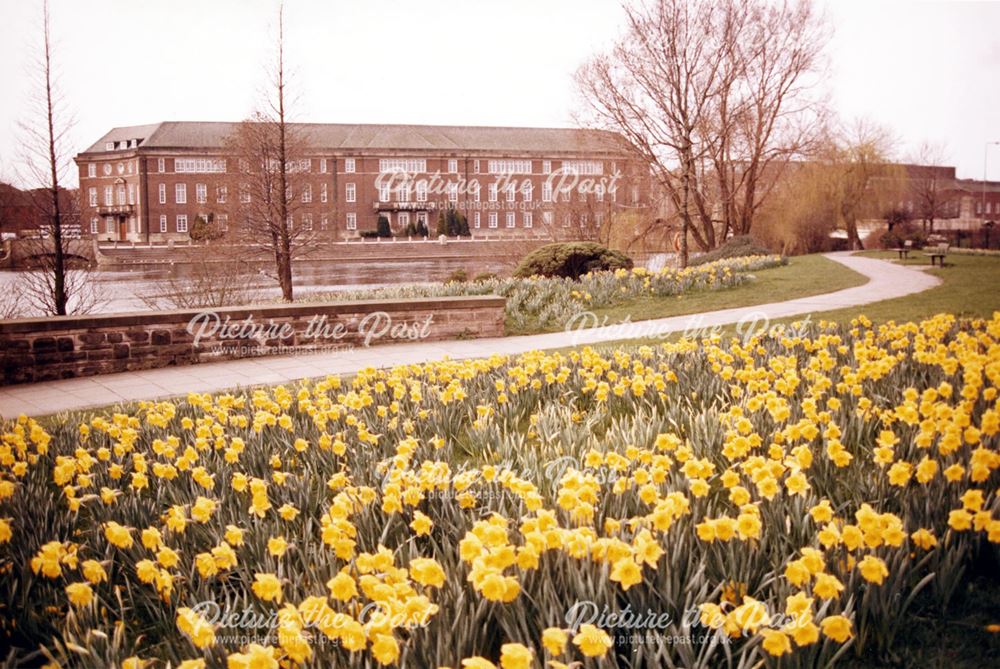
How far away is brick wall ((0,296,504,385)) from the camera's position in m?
7.29

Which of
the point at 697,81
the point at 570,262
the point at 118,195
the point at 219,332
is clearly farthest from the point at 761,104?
the point at 118,195

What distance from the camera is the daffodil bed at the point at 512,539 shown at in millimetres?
1889

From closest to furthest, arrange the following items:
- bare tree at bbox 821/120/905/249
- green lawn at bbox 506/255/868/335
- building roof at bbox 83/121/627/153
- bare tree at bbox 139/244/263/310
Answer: green lawn at bbox 506/255/868/335
bare tree at bbox 139/244/263/310
bare tree at bbox 821/120/905/249
building roof at bbox 83/121/627/153

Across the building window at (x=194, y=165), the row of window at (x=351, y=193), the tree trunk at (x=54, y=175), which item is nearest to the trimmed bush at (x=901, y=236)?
the tree trunk at (x=54, y=175)

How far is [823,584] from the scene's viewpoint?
1.81 m

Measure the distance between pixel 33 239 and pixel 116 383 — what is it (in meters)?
6.31

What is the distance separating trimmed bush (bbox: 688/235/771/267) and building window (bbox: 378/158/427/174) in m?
52.1

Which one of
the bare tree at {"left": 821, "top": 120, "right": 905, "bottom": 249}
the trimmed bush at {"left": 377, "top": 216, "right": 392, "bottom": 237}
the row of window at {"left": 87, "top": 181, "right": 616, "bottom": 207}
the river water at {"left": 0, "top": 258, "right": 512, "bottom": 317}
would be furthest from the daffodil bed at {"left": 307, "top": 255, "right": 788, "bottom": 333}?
the row of window at {"left": 87, "top": 181, "right": 616, "bottom": 207}

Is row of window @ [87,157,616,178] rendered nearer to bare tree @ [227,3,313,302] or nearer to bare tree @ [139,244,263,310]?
bare tree @ [227,3,313,302]

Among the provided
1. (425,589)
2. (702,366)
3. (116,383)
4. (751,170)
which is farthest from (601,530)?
(751,170)

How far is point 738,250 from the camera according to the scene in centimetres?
2014

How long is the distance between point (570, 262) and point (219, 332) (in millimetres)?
7873

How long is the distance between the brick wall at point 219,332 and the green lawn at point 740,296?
108cm

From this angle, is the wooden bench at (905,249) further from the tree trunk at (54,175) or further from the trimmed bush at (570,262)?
the tree trunk at (54,175)
